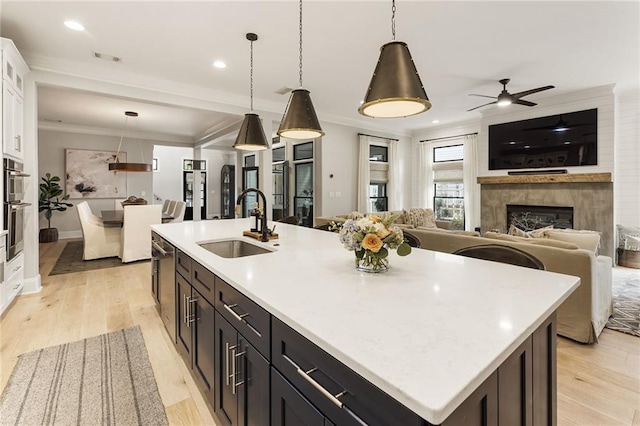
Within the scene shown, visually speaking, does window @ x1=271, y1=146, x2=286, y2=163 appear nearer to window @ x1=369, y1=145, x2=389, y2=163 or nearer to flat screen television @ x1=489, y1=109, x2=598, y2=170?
window @ x1=369, y1=145, x2=389, y2=163

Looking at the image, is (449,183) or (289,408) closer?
(289,408)

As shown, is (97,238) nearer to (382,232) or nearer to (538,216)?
(382,232)

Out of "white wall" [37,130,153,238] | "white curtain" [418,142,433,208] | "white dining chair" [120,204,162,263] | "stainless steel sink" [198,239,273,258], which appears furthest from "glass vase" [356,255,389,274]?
"white wall" [37,130,153,238]

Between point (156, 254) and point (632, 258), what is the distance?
6.93m

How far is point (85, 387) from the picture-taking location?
6.55 feet

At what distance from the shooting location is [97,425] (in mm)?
1687

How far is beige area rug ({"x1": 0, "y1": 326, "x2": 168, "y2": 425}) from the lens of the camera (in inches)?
68.7

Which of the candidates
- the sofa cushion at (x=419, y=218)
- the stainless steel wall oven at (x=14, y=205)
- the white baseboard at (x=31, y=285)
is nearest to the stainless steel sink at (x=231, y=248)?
the stainless steel wall oven at (x=14, y=205)

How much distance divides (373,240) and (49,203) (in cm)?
863

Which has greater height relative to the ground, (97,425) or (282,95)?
(282,95)

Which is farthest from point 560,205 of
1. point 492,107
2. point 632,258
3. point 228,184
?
point 228,184

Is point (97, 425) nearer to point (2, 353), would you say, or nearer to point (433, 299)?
point (2, 353)

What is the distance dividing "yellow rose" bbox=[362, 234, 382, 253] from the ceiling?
240cm

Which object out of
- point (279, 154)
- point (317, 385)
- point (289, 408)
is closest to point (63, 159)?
point (279, 154)
